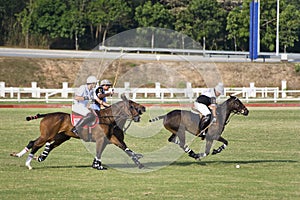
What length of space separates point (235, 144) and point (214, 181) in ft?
25.0

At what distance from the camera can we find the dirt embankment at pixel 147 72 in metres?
46.6

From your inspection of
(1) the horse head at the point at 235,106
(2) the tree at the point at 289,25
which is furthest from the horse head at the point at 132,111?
(2) the tree at the point at 289,25

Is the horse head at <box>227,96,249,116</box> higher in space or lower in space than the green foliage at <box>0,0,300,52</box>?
lower

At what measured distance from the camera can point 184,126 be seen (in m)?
16.8

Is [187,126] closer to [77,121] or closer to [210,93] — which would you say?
[210,93]

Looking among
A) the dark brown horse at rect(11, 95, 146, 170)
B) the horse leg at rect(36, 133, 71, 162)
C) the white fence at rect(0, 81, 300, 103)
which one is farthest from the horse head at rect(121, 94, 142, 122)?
the white fence at rect(0, 81, 300, 103)

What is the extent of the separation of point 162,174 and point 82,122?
195 cm

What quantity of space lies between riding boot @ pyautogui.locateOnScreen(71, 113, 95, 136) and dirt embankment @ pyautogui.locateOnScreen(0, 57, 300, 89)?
91.7 ft

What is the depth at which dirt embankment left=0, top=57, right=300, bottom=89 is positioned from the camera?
46625mm

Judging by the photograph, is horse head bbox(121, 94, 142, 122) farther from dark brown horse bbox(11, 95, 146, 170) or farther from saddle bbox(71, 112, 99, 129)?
saddle bbox(71, 112, 99, 129)

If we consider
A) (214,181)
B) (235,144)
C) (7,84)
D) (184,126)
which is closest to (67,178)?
(214,181)

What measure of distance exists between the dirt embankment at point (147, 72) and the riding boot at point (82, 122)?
91.7 feet

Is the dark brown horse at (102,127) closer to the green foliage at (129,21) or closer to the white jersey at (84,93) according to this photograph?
the white jersey at (84,93)

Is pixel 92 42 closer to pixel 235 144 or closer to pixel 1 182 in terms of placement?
pixel 235 144
